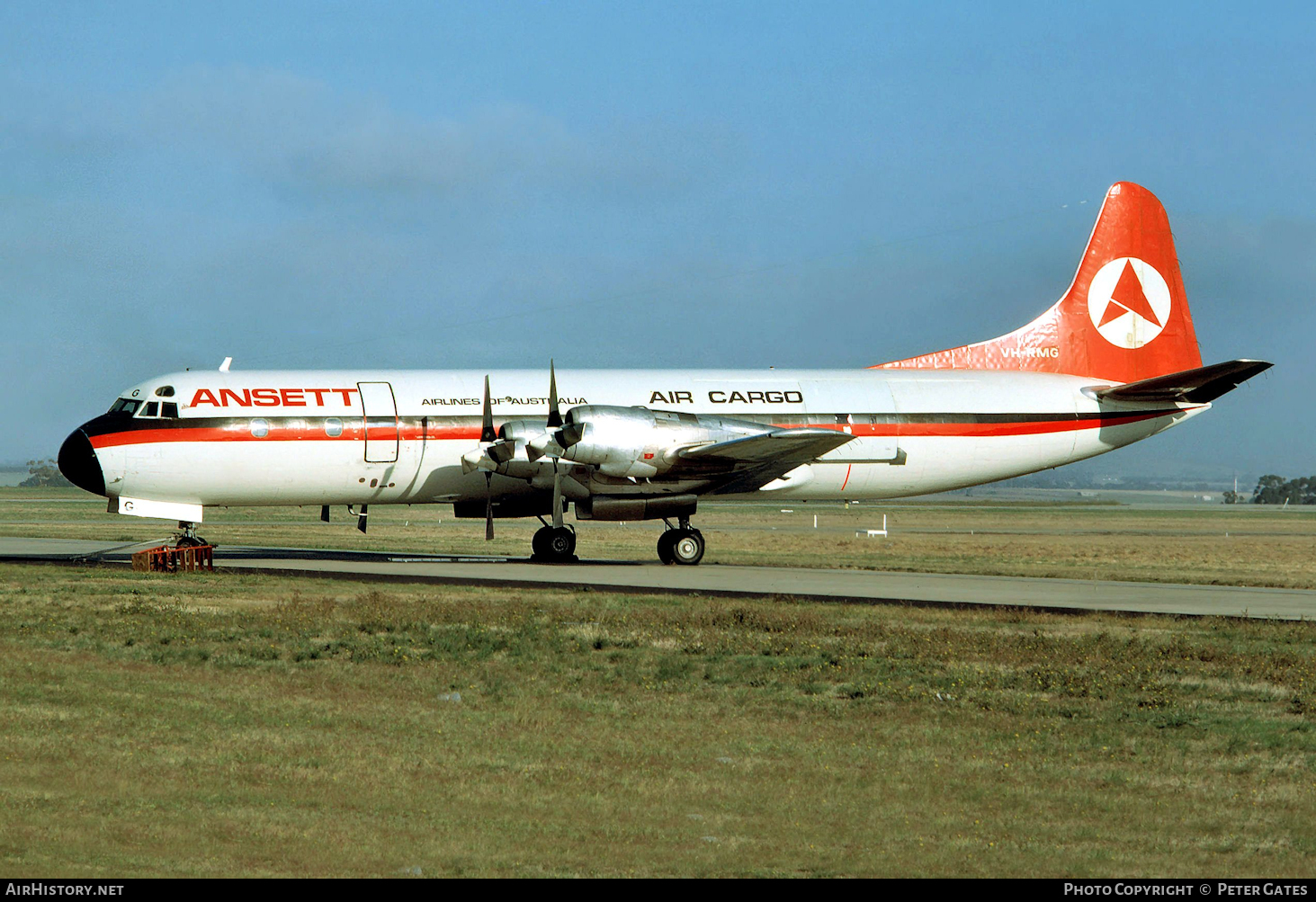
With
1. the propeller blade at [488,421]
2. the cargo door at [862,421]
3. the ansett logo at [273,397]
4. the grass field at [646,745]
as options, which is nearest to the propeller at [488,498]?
the propeller blade at [488,421]

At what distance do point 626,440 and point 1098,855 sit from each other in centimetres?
2060

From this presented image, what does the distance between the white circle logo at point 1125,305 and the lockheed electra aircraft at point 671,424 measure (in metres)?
0.05

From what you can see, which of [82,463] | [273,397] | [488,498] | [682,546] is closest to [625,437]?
[488,498]

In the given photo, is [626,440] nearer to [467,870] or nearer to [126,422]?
[126,422]

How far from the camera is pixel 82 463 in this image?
27.4 meters

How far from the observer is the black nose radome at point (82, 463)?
27391mm

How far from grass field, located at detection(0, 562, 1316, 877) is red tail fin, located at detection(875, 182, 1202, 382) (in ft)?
53.3

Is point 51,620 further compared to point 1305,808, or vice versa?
point 51,620

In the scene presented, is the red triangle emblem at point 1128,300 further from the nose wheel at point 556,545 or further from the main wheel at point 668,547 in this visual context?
the nose wheel at point 556,545

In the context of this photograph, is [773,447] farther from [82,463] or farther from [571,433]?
[82,463]

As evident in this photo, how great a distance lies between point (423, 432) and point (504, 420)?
6.32 feet

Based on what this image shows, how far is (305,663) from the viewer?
48.1ft

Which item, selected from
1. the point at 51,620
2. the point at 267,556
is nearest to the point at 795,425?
the point at 267,556

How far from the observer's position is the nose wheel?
3097 cm
